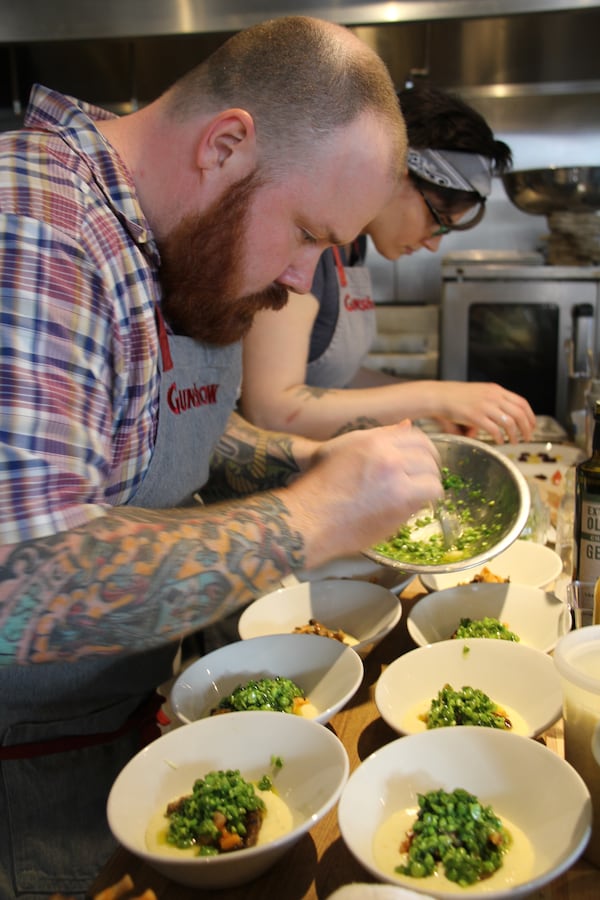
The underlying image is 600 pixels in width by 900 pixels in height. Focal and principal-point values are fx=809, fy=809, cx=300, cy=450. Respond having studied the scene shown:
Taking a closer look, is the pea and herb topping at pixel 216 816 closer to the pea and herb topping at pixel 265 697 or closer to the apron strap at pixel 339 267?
the pea and herb topping at pixel 265 697

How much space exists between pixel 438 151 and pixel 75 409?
144 centimetres

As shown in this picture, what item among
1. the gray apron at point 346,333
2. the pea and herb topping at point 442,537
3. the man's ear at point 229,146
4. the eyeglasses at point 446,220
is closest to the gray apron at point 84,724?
the man's ear at point 229,146

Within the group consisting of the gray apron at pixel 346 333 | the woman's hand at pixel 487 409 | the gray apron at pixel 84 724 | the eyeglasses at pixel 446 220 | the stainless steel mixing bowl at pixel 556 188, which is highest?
the stainless steel mixing bowl at pixel 556 188

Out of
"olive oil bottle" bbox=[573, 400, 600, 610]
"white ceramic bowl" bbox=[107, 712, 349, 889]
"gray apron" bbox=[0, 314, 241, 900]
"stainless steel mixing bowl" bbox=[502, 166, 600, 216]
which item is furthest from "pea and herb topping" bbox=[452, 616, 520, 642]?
"stainless steel mixing bowl" bbox=[502, 166, 600, 216]

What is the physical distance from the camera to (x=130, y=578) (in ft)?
3.15

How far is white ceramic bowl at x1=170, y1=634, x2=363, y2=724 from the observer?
4.00 feet

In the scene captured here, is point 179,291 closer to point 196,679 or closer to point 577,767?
point 196,679

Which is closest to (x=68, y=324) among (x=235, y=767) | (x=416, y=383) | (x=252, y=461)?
(x=235, y=767)

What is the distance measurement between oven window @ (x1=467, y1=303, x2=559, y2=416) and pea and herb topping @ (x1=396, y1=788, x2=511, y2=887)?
2520mm

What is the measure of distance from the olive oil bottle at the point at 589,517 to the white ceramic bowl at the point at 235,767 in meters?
0.52

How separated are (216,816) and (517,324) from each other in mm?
2662

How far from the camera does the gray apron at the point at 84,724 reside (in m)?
1.39

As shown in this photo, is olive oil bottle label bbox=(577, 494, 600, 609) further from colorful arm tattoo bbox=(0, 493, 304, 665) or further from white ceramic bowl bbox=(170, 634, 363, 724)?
colorful arm tattoo bbox=(0, 493, 304, 665)

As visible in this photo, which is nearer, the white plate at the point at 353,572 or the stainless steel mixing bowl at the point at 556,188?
the white plate at the point at 353,572
